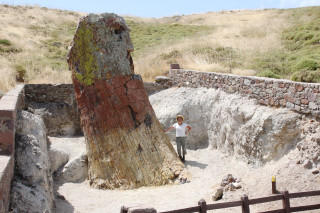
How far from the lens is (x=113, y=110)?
329 inches

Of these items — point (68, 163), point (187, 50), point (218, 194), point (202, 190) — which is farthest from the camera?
point (187, 50)

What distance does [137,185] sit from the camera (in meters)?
7.79

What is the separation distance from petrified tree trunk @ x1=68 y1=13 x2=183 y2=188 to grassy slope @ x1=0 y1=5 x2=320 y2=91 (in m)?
4.44

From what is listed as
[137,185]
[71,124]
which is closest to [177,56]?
[71,124]

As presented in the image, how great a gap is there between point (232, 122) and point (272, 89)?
1564 mm

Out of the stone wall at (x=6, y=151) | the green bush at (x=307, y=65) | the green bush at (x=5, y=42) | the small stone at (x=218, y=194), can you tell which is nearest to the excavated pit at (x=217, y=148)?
the small stone at (x=218, y=194)

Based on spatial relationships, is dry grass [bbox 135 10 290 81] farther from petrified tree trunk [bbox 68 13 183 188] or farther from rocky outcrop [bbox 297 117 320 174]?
rocky outcrop [bbox 297 117 320 174]

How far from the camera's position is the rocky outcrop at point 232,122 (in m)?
6.87

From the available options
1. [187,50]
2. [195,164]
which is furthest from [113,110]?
[187,50]

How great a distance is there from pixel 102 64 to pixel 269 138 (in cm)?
419

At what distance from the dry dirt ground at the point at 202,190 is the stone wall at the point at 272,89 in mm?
945

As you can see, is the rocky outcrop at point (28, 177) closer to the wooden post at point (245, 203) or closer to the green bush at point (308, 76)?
the wooden post at point (245, 203)

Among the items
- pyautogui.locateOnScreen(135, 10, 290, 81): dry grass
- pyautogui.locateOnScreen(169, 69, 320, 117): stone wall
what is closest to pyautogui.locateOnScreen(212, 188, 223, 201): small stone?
pyautogui.locateOnScreen(169, 69, 320, 117): stone wall

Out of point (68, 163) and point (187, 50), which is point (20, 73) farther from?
point (187, 50)
